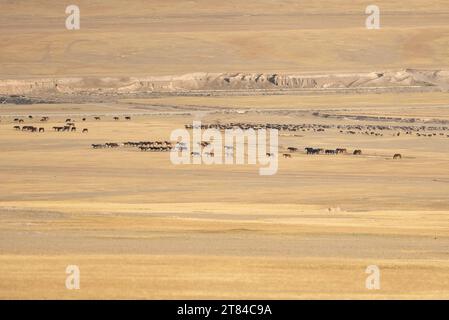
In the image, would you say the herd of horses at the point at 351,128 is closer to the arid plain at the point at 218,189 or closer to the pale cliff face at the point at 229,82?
the arid plain at the point at 218,189

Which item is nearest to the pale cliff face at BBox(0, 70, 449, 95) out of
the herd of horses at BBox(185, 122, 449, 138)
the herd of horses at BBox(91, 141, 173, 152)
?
the herd of horses at BBox(185, 122, 449, 138)

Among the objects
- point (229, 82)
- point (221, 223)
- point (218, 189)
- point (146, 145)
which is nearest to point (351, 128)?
point (146, 145)

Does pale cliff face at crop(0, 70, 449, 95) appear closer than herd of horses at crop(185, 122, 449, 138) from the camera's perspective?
No

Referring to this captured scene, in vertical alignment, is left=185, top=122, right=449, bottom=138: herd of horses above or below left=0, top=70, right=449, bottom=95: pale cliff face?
below

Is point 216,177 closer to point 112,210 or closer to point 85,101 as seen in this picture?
point 112,210

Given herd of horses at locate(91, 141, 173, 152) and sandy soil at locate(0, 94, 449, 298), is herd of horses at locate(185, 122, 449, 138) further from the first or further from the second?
herd of horses at locate(91, 141, 173, 152)

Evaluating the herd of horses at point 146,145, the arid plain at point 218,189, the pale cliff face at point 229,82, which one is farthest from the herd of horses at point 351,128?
the pale cliff face at point 229,82

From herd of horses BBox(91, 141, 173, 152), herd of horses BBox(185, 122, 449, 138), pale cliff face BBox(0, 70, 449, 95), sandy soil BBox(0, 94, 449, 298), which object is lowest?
sandy soil BBox(0, 94, 449, 298)

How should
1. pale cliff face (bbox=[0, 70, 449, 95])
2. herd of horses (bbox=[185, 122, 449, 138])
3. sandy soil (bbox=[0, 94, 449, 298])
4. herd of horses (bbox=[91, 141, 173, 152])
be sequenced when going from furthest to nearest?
pale cliff face (bbox=[0, 70, 449, 95]), herd of horses (bbox=[185, 122, 449, 138]), herd of horses (bbox=[91, 141, 173, 152]), sandy soil (bbox=[0, 94, 449, 298])
